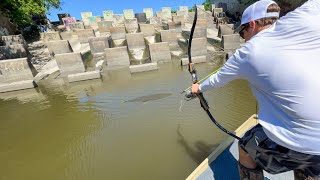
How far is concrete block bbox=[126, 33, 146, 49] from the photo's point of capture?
10570 mm

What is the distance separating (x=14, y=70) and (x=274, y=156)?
8951 millimetres

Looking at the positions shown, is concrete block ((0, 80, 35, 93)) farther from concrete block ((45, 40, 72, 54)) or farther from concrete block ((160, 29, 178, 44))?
concrete block ((160, 29, 178, 44))

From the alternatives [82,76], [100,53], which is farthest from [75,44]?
[82,76]

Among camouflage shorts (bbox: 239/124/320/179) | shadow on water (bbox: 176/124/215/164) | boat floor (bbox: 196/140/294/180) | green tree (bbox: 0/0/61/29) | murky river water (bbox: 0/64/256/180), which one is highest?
green tree (bbox: 0/0/61/29)

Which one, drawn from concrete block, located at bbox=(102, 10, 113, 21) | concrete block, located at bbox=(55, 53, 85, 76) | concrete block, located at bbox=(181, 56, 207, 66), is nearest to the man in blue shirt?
concrete block, located at bbox=(181, 56, 207, 66)

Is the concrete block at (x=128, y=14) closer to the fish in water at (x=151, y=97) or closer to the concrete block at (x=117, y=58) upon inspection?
the concrete block at (x=117, y=58)

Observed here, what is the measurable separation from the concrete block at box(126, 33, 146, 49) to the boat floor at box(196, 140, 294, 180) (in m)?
8.50

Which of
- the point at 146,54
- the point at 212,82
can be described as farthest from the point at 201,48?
the point at 212,82

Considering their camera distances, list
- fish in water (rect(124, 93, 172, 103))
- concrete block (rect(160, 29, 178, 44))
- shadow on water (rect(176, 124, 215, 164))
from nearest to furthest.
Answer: shadow on water (rect(176, 124, 215, 164)), fish in water (rect(124, 93, 172, 103)), concrete block (rect(160, 29, 178, 44))

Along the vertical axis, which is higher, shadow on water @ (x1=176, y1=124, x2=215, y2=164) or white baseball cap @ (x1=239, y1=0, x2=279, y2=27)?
white baseball cap @ (x1=239, y1=0, x2=279, y2=27)

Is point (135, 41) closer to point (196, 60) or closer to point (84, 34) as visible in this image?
point (84, 34)

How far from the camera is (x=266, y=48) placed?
1.32 meters

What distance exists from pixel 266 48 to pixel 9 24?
53.9 feet

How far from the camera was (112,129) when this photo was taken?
16.1 ft
